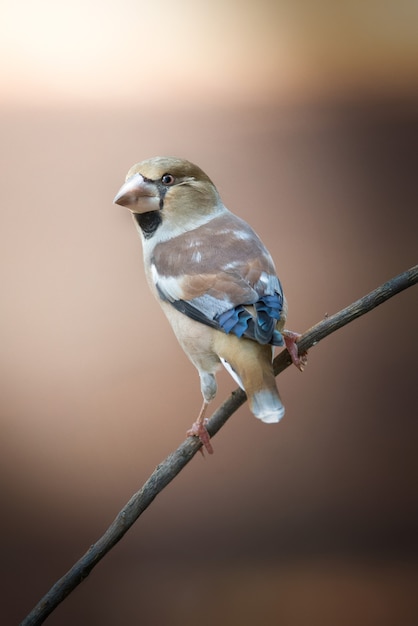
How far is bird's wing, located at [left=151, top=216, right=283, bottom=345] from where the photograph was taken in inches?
43.0

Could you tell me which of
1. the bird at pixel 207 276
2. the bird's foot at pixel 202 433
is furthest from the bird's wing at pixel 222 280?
the bird's foot at pixel 202 433

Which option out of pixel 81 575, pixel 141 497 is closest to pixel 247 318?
pixel 141 497

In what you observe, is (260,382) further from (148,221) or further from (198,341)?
(148,221)

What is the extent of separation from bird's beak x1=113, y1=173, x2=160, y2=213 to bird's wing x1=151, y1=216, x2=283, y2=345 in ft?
0.30

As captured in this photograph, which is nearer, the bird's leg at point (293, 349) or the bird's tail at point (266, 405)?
the bird's tail at point (266, 405)

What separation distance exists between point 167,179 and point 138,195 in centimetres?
9

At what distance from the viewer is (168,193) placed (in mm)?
1186

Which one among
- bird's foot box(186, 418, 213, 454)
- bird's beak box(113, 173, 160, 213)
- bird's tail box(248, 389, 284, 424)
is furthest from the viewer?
bird's foot box(186, 418, 213, 454)

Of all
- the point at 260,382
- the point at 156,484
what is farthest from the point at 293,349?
the point at 156,484

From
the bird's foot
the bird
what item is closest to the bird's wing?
the bird

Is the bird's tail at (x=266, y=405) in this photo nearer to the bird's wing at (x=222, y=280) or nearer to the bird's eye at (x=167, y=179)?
the bird's wing at (x=222, y=280)

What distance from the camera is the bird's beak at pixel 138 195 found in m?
1.07

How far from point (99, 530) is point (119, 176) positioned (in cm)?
96

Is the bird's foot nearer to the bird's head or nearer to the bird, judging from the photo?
the bird
